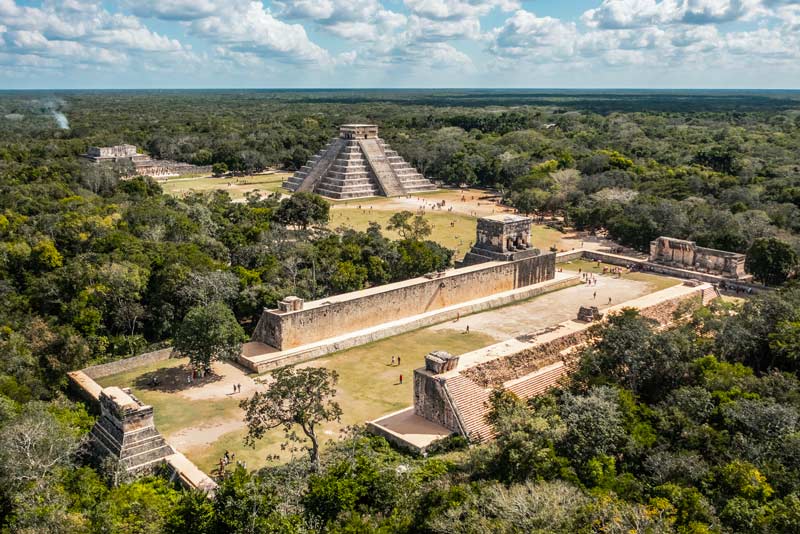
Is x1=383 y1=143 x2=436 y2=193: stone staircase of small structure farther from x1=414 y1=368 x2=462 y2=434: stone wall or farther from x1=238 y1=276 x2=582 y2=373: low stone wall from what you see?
x1=414 y1=368 x2=462 y2=434: stone wall

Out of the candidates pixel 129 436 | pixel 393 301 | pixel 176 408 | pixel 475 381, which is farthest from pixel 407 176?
pixel 129 436

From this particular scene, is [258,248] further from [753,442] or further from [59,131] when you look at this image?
[59,131]

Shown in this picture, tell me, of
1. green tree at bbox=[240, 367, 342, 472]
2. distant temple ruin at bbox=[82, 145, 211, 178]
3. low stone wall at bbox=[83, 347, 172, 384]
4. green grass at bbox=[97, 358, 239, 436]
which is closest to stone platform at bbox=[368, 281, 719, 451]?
green tree at bbox=[240, 367, 342, 472]

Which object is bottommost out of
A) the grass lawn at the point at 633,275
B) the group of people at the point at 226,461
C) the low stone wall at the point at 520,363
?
the grass lawn at the point at 633,275

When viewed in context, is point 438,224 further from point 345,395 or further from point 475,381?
point 475,381

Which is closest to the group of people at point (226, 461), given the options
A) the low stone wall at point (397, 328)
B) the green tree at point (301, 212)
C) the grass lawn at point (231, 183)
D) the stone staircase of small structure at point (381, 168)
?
the low stone wall at point (397, 328)

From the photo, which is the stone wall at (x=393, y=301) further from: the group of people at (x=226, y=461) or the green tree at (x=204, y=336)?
the group of people at (x=226, y=461)

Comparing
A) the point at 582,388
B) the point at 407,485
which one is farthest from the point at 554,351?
the point at 407,485
